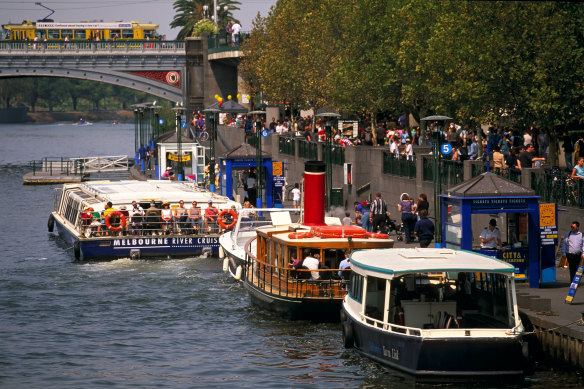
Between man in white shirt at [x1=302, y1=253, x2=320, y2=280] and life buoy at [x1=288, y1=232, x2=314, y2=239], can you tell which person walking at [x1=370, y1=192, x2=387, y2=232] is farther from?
man in white shirt at [x1=302, y1=253, x2=320, y2=280]

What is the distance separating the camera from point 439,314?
25.3 m

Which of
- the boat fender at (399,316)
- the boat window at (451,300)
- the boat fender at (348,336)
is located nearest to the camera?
the boat window at (451,300)

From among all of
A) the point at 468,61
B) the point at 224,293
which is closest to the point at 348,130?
the point at 468,61

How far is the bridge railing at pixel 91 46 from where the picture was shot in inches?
4011

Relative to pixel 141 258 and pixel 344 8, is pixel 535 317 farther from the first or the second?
pixel 344 8

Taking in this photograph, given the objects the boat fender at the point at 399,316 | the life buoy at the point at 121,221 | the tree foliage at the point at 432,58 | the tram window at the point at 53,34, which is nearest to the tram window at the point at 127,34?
the tram window at the point at 53,34

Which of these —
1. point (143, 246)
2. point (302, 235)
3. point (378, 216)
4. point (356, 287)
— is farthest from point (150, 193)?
point (356, 287)

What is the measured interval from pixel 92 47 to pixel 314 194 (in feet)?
236

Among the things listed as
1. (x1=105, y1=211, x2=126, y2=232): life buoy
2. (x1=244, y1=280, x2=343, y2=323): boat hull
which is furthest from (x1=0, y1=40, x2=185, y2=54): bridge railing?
(x1=244, y1=280, x2=343, y2=323): boat hull

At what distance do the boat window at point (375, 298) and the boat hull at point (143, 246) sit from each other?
734 inches

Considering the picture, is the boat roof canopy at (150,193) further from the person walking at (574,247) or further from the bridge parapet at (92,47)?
the bridge parapet at (92,47)

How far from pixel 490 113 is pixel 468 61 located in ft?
7.79

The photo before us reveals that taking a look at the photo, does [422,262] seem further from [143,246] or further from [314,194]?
[143,246]

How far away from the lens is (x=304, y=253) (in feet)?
102
